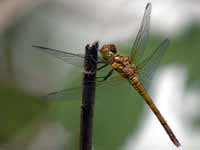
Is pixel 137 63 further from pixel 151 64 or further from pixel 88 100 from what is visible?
pixel 88 100

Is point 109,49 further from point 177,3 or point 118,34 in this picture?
point 177,3

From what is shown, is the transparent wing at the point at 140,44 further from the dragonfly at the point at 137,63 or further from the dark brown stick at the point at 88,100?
the dark brown stick at the point at 88,100

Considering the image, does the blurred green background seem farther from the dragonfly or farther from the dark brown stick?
the dark brown stick

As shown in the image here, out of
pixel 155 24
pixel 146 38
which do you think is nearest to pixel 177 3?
pixel 155 24

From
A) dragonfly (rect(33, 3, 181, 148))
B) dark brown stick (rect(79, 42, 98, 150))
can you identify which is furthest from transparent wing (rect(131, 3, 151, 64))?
dark brown stick (rect(79, 42, 98, 150))

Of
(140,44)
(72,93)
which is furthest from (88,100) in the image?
(140,44)

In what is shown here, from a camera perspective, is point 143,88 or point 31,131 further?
point 31,131
